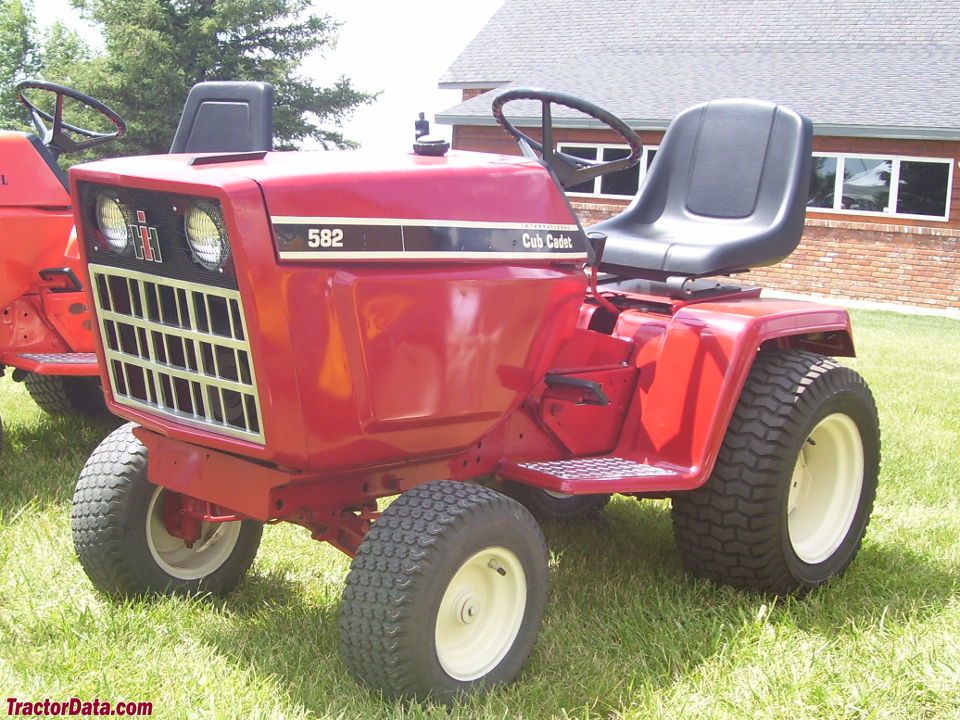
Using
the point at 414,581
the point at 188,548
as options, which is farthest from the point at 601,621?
the point at 188,548

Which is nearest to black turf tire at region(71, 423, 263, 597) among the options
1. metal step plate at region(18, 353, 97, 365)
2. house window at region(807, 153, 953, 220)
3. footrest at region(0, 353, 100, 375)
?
footrest at region(0, 353, 100, 375)

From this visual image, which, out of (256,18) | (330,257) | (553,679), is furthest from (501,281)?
(256,18)

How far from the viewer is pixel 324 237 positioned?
2211 mm

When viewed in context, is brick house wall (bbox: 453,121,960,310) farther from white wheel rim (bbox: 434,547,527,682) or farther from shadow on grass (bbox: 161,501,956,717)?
white wheel rim (bbox: 434,547,527,682)

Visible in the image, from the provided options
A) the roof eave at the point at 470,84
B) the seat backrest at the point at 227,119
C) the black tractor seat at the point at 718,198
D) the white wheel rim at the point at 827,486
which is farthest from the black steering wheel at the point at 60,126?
the roof eave at the point at 470,84

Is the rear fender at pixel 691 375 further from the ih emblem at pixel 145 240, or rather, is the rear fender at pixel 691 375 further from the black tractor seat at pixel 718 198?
the ih emblem at pixel 145 240

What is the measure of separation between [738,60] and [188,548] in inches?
636

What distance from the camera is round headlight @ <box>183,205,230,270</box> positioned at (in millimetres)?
2174

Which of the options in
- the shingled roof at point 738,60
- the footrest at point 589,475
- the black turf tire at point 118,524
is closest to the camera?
the footrest at point 589,475

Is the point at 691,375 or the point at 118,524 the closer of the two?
the point at 118,524

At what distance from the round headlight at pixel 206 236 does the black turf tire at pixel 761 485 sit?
149 cm

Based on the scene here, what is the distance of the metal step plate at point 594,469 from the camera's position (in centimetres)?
269

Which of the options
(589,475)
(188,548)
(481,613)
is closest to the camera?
(481,613)

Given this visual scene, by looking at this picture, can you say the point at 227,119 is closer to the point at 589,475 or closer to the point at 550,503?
the point at 550,503
